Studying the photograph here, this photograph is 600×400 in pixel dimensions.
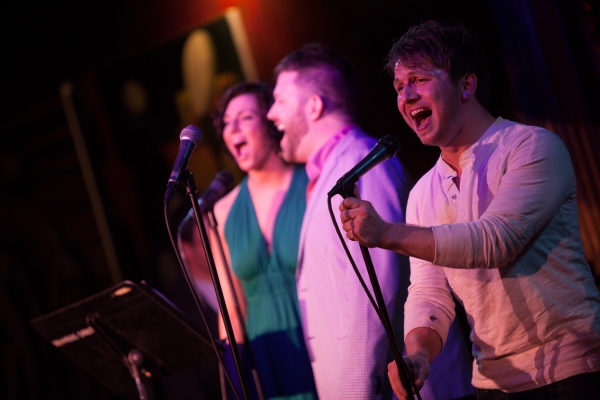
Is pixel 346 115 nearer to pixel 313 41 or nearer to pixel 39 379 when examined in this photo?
pixel 313 41

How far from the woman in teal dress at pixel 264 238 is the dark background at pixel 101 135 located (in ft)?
1.16

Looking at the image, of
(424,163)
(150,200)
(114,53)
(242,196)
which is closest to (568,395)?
(424,163)

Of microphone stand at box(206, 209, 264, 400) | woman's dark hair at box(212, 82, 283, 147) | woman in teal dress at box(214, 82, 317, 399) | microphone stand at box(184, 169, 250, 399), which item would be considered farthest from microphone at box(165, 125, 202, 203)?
woman's dark hair at box(212, 82, 283, 147)

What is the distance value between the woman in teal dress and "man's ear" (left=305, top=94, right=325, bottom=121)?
1.06 ft

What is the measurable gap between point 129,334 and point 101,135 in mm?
2218

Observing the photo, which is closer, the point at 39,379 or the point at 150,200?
the point at 150,200

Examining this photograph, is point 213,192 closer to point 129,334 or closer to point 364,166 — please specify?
point 129,334

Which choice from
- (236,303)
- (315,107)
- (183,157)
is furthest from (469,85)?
(236,303)

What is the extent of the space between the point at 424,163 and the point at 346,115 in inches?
18.2

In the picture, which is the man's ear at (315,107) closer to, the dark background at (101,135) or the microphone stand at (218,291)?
the dark background at (101,135)

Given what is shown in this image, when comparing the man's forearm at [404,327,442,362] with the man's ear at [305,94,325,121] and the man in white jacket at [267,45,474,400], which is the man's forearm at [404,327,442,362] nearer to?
the man in white jacket at [267,45,474,400]

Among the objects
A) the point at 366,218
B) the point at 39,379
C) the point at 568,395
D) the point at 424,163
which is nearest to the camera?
the point at 366,218

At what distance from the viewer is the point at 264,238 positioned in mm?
3518

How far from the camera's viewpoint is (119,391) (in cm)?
299
